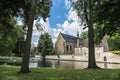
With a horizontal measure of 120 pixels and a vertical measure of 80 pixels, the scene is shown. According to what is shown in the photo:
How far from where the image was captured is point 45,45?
87.4 m

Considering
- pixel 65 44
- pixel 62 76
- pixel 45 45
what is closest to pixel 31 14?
pixel 62 76

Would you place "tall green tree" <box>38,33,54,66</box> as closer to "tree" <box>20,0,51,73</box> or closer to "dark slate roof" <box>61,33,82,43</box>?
"dark slate roof" <box>61,33,82,43</box>

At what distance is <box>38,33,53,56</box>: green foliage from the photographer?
86.5m

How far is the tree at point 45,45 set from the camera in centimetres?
8650

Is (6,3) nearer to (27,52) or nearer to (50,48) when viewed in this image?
(27,52)

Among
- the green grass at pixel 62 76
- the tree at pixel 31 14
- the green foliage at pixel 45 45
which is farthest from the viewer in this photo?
the green foliage at pixel 45 45

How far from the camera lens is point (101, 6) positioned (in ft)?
33.2

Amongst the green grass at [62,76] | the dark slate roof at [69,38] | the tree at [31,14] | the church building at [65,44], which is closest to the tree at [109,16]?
the green grass at [62,76]

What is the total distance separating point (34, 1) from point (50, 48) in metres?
73.6

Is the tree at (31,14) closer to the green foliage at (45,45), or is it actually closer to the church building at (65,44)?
the green foliage at (45,45)

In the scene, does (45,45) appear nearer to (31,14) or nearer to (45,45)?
(45,45)

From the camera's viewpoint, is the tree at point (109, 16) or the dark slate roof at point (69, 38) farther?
the dark slate roof at point (69, 38)

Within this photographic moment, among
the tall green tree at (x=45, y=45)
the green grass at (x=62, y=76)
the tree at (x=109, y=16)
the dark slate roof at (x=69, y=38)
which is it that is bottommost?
the green grass at (x=62, y=76)

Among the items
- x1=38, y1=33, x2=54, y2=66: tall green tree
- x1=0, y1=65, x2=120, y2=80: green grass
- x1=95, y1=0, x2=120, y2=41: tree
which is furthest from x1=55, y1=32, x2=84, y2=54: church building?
x1=95, y1=0, x2=120, y2=41: tree
